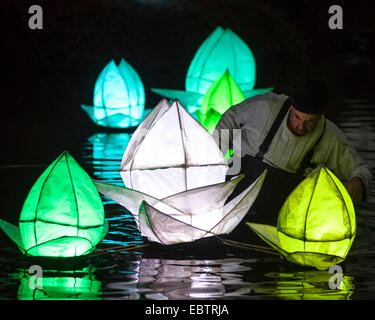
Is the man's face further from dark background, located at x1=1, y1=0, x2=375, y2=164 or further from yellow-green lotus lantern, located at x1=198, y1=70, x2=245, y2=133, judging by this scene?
dark background, located at x1=1, y1=0, x2=375, y2=164

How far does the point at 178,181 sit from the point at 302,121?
1134 mm

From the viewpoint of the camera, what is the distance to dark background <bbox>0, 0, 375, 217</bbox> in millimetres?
19891

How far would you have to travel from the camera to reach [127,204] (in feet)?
19.2

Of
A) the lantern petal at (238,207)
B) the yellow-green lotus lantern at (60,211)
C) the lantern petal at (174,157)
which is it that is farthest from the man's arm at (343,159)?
the yellow-green lotus lantern at (60,211)

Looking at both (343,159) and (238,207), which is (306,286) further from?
(343,159)

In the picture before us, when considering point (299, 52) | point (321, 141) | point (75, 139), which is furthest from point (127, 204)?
point (299, 52)

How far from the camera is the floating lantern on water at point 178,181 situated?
5.73m

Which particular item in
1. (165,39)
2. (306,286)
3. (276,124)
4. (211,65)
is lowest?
(306,286)

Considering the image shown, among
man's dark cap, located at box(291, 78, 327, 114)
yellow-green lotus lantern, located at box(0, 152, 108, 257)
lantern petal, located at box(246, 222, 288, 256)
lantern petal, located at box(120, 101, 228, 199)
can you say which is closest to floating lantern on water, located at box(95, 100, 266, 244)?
lantern petal, located at box(120, 101, 228, 199)

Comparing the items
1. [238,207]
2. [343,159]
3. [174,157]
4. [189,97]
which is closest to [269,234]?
[238,207]

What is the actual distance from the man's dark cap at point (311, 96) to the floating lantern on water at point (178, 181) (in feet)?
2.45

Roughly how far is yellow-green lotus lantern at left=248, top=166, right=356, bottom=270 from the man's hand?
0.67 metres

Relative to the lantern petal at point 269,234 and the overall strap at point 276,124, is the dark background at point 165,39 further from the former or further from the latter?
the lantern petal at point 269,234

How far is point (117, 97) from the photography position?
1275 centimetres
